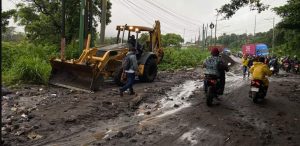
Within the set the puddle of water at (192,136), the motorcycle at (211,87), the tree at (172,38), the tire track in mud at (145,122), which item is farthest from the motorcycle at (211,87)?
the tree at (172,38)

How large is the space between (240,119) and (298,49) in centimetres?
2413

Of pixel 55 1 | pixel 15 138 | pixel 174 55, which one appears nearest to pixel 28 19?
pixel 55 1

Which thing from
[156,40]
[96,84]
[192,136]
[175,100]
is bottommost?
[192,136]

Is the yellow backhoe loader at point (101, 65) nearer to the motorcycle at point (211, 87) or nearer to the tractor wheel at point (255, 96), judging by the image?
the motorcycle at point (211, 87)

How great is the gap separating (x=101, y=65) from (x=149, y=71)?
3688 mm

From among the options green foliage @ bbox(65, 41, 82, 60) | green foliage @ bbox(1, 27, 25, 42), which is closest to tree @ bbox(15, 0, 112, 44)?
green foliage @ bbox(1, 27, 25, 42)

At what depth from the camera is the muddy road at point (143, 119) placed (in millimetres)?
6965

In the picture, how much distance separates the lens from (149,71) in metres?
16.3

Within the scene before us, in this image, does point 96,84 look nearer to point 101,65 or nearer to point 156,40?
point 101,65

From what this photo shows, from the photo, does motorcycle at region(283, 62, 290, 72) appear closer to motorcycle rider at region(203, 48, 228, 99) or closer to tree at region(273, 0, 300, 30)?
tree at region(273, 0, 300, 30)

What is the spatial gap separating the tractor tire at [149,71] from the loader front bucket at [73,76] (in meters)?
3.30

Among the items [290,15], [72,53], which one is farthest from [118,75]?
[290,15]

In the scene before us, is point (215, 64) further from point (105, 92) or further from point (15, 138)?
point (15, 138)

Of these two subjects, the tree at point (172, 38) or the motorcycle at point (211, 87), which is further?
the tree at point (172, 38)
